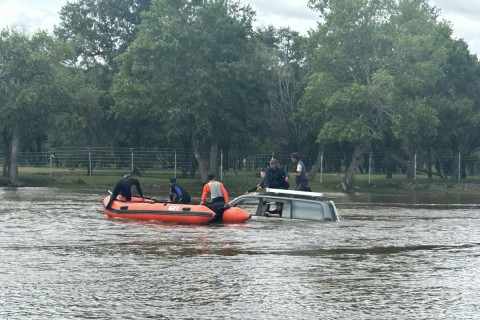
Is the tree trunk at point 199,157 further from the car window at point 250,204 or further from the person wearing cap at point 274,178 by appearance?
the person wearing cap at point 274,178

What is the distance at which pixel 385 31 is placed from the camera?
48.4m

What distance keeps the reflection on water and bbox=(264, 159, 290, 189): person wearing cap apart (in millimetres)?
2451

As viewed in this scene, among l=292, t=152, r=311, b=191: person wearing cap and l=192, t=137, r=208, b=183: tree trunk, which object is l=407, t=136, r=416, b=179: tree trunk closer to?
l=192, t=137, r=208, b=183: tree trunk

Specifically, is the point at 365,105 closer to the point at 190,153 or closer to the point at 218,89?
the point at 218,89

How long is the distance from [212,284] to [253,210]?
11.8 meters

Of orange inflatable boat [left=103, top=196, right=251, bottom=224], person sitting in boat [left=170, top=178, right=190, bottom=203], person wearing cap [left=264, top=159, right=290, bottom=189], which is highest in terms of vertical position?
person wearing cap [left=264, top=159, right=290, bottom=189]

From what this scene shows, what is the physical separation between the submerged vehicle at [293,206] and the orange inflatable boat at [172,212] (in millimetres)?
590

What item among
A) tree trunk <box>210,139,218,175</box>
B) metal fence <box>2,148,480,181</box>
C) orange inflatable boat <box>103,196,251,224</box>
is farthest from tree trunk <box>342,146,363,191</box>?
orange inflatable boat <box>103,196,251,224</box>

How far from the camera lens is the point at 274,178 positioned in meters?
23.9

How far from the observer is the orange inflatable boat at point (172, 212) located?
70.5 ft

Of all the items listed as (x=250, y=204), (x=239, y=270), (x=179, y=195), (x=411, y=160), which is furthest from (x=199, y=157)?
(x=239, y=270)

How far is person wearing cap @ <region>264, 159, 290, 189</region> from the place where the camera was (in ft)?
78.2

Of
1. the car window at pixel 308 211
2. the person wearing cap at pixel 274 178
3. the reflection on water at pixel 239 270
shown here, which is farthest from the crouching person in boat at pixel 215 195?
the car window at pixel 308 211

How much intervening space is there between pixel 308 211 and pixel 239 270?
8.51 metres
